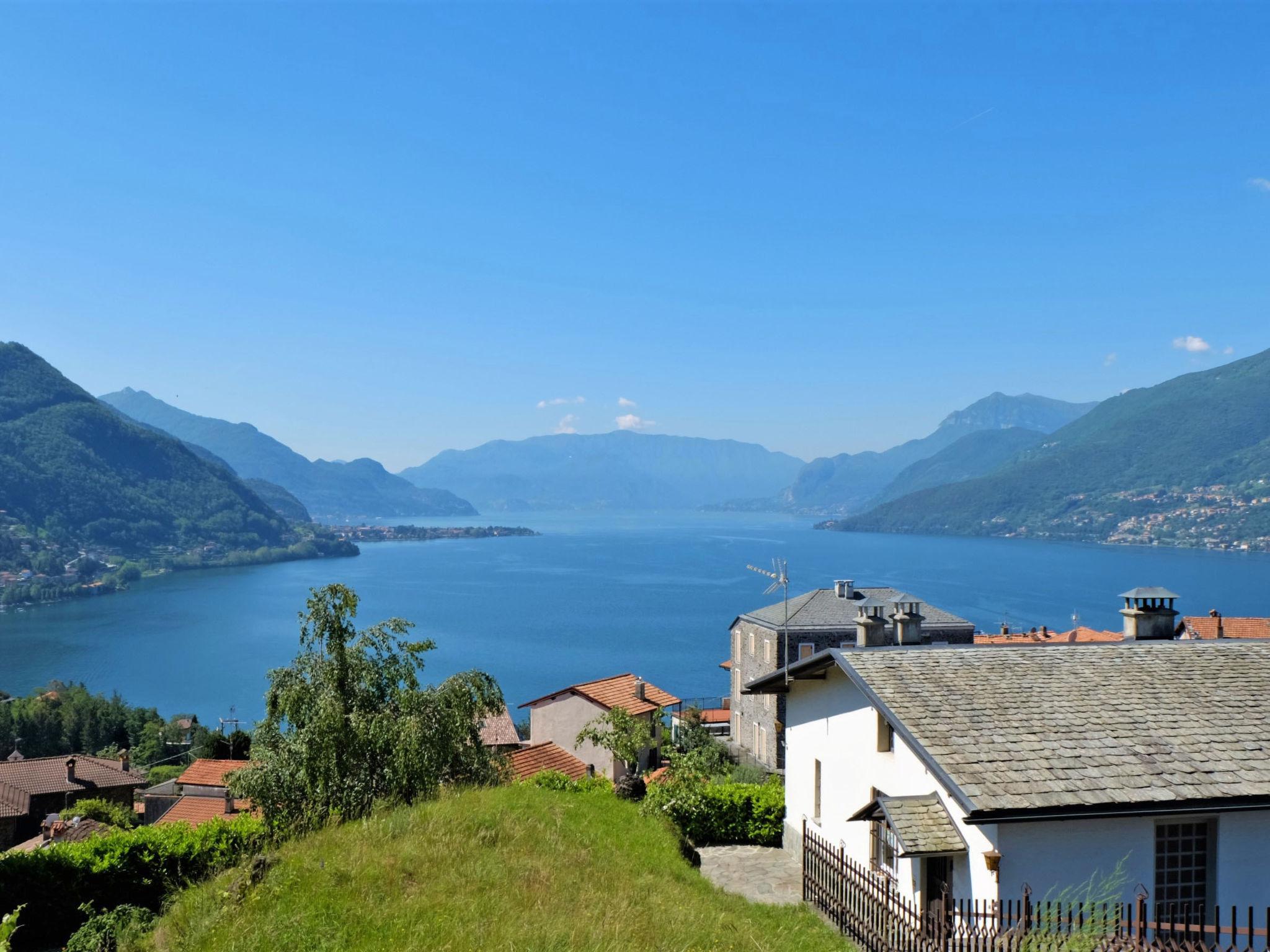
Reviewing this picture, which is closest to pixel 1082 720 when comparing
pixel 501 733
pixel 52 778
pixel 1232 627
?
pixel 501 733

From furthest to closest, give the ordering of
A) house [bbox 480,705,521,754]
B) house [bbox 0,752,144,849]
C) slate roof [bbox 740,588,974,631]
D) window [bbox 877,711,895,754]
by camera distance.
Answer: slate roof [bbox 740,588,974,631] < house [bbox 0,752,144,849] < house [bbox 480,705,521,754] < window [bbox 877,711,895,754]

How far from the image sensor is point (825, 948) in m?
8.88

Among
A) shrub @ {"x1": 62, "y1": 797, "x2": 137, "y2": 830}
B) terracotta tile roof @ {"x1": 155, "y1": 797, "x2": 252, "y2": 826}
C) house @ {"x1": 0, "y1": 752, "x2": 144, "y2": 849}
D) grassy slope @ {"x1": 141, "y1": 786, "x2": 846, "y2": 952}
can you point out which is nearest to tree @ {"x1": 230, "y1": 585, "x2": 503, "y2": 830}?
grassy slope @ {"x1": 141, "y1": 786, "x2": 846, "y2": 952}

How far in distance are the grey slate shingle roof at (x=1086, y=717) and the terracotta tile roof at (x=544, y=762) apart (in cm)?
1360

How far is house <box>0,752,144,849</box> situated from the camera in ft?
116

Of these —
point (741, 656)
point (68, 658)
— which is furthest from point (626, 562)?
point (741, 656)

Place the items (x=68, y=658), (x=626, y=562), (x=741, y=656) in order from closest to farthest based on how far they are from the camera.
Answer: (x=741, y=656) < (x=68, y=658) < (x=626, y=562)

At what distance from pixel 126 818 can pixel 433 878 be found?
30849mm

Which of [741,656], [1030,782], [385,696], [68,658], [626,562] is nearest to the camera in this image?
[1030,782]

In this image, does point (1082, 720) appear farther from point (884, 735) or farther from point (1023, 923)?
point (1023, 923)

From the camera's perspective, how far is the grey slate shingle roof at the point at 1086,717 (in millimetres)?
9297

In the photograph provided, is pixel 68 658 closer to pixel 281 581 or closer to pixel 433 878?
pixel 281 581

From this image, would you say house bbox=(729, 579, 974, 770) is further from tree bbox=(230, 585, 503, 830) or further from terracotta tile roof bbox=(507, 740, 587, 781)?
tree bbox=(230, 585, 503, 830)

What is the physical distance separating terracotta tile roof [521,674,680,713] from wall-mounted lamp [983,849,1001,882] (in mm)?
23603
